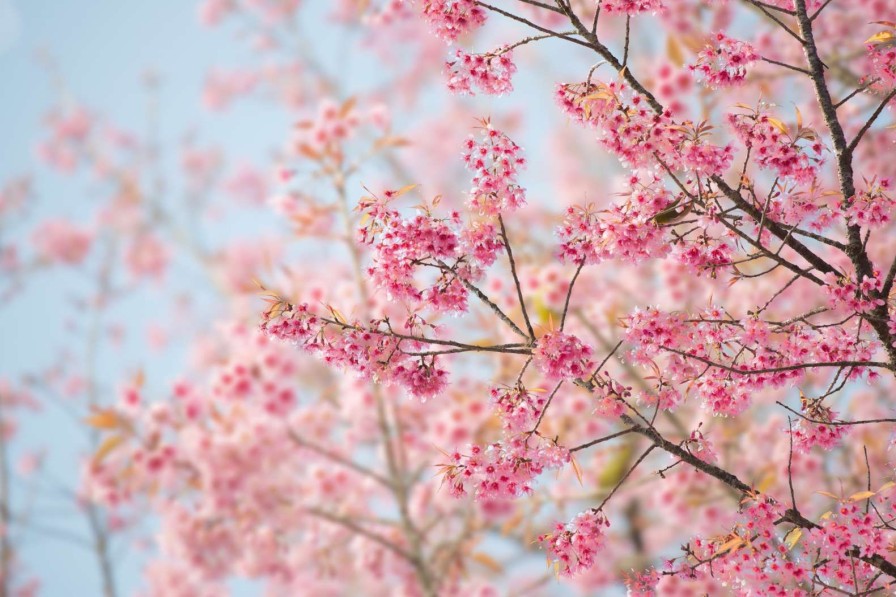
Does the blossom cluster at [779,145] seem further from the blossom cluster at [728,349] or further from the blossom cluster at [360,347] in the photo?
the blossom cluster at [360,347]

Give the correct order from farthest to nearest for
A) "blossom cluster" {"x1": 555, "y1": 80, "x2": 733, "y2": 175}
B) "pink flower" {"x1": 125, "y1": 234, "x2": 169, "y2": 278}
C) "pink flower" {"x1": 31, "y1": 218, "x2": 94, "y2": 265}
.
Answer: "pink flower" {"x1": 125, "y1": 234, "x2": 169, "y2": 278} < "pink flower" {"x1": 31, "y1": 218, "x2": 94, "y2": 265} < "blossom cluster" {"x1": 555, "y1": 80, "x2": 733, "y2": 175}

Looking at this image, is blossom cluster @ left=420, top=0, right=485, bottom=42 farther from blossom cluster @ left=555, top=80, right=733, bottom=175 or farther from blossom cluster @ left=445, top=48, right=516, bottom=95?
blossom cluster @ left=555, top=80, right=733, bottom=175

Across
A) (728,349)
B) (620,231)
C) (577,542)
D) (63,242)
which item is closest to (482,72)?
(620,231)

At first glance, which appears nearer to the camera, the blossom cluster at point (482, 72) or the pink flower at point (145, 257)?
the blossom cluster at point (482, 72)

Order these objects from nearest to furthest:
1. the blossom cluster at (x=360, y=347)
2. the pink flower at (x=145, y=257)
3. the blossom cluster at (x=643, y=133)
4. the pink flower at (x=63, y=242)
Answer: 1. the blossom cluster at (x=643, y=133)
2. the blossom cluster at (x=360, y=347)
3. the pink flower at (x=63, y=242)
4. the pink flower at (x=145, y=257)

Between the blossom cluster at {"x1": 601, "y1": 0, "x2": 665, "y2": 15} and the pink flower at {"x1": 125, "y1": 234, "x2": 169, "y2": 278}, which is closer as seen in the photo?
the blossom cluster at {"x1": 601, "y1": 0, "x2": 665, "y2": 15}

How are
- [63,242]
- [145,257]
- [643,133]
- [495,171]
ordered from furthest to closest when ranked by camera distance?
[145,257], [63,242], [495,171], [643,133]

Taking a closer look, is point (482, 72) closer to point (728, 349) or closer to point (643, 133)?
point (643, 133)

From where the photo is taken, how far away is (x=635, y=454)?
13.8 ft

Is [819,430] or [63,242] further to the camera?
[63,242]

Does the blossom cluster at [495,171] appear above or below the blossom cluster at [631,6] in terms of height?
below

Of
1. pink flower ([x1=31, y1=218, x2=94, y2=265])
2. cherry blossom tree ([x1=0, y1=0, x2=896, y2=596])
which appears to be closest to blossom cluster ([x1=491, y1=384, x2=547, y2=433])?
cherry blossom tree ([x1=0, y1=0, x2=896, y2=596])

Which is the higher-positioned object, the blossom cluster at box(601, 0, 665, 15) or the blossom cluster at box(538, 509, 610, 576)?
the blossom cluster at box(601, 0, 665, 15)

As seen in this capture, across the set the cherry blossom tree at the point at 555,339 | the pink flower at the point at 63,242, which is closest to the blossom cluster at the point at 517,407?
the cherry blossom tree at the point at 555,339
